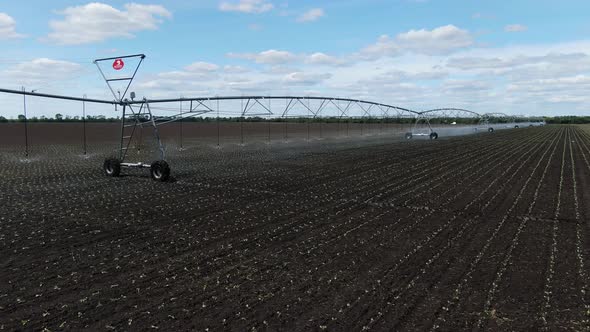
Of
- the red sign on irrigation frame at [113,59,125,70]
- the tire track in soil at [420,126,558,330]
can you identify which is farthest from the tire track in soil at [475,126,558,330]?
the red sign on irrigation frame at [113,59,125,70]

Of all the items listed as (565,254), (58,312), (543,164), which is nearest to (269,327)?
(58,312)

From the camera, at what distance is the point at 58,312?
5141 mm

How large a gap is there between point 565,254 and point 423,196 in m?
5.36

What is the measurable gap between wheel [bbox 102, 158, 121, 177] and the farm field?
7.35 ft

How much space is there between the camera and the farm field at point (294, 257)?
513cm

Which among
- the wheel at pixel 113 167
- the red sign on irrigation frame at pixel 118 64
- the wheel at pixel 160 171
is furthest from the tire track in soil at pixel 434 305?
the red sign on irrigation frame at pixel 118 64

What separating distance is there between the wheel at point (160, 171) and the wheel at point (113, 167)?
2.01 m

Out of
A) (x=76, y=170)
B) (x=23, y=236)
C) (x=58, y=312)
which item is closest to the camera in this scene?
(x=58, y=312)

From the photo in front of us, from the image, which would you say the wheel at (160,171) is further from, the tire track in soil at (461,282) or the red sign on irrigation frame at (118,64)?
the tire track in soil at (461,282)

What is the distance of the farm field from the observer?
5.13m

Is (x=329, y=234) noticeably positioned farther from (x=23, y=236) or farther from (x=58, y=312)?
(x=23, y=236)

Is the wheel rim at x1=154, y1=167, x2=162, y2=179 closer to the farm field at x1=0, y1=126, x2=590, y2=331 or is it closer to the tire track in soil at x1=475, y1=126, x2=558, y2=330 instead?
the farm field at x1=0, y1=126, x2=590, y2=331

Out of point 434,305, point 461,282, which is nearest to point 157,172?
point 461,282

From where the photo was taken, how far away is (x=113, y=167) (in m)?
16.5
